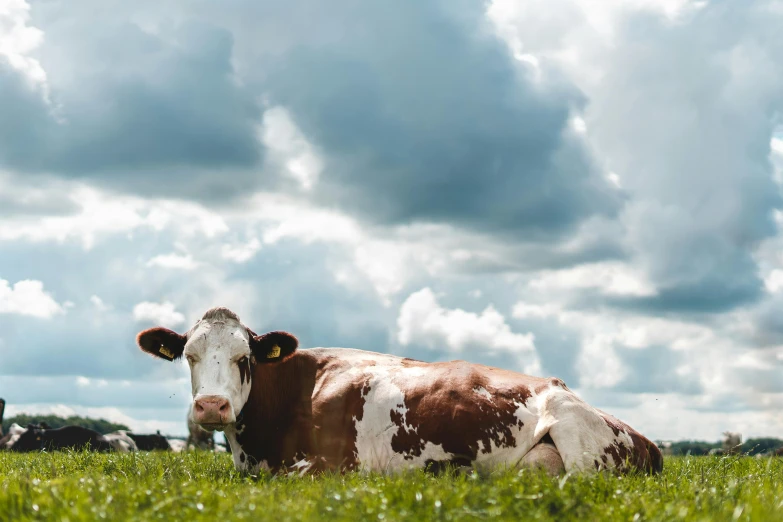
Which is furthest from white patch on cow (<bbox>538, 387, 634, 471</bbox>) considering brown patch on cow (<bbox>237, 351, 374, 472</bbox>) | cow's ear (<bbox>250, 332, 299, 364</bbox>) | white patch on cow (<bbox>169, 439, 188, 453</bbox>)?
white patch on cow (<bbox>169, 439, 188, 453</bbox>)

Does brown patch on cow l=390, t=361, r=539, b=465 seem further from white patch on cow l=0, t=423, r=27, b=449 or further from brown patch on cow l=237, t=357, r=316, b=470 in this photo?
white patch on cow l=0, t=423, r=27, b=449

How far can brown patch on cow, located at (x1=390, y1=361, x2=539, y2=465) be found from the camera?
40.1ft

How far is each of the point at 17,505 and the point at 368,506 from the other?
3.49 metres

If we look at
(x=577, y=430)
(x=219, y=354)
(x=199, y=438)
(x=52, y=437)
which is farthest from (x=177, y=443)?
(x=577, y=430)

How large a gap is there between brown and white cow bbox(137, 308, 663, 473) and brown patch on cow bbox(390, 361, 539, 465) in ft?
0.05

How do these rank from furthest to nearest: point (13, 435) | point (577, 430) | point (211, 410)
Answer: point (13, 435) → point (577, 430) → point (211, 410)

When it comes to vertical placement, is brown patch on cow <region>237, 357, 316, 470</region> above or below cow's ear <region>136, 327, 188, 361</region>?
below

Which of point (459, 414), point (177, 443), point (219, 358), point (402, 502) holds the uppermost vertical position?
point (219, 358)

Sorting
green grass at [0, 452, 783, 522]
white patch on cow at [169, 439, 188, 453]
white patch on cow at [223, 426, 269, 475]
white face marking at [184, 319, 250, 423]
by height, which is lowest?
white patch on cow at [169, 439, 188, 453]

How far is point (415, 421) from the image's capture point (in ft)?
41.2

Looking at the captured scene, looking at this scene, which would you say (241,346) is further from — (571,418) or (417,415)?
(571,418)

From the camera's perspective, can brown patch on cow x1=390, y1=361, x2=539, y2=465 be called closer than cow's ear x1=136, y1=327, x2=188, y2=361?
Yes

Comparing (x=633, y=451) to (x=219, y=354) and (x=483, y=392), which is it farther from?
(x=219, y=354)

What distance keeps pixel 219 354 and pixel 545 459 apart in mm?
5152
